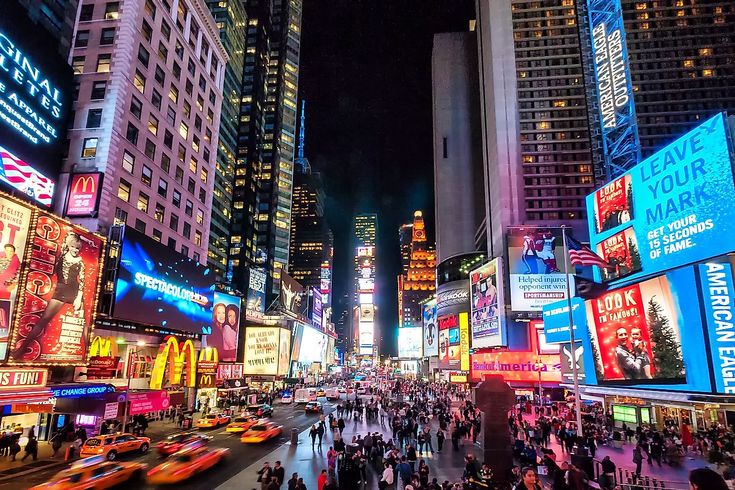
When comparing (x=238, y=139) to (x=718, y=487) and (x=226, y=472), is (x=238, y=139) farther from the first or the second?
(x=718, y=487)

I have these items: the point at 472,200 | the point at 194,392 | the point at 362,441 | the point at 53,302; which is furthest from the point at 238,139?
the point at 362,441

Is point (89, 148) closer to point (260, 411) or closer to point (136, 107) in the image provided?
point (136, 107)

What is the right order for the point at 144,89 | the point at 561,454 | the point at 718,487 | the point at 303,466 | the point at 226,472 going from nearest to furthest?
the point at 718,487, the point at 226,472, the point at 303,466, the point at 561,454, the point at 144,89

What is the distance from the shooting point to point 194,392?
46094mm

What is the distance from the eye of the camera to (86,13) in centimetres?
3894

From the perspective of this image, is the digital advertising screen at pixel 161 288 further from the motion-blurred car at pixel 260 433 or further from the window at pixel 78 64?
the window at pixel 78 64

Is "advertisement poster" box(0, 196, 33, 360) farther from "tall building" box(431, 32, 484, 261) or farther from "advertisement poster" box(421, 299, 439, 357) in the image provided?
"tall building" box(431, 32, 484, 261)

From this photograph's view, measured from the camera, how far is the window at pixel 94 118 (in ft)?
116

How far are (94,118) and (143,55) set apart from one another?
26.0 feet

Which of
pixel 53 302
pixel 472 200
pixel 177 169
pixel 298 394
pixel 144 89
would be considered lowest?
pixel 298 394

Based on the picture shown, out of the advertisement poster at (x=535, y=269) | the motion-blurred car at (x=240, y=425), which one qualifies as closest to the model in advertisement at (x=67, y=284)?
the motion-blurred car at (x=240, y=425)

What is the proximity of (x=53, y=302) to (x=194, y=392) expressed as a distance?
75.6 ft

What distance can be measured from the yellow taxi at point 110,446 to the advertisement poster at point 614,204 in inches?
1270

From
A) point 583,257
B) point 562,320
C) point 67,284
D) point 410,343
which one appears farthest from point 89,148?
point 410,343
